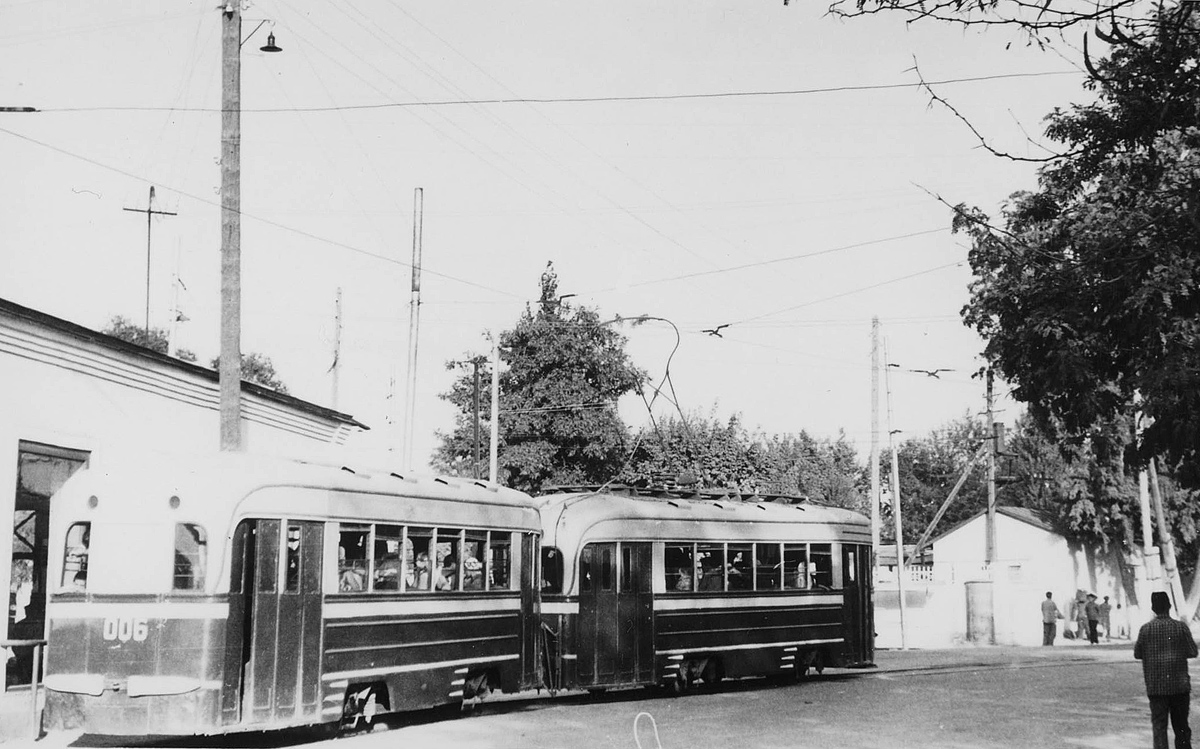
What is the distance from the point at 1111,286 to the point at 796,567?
8.31 metres

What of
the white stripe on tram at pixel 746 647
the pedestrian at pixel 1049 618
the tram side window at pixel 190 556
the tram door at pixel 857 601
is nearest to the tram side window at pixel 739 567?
the white stripe on tram at pixel 746 647

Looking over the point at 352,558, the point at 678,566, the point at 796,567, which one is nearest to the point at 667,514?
the point at 678,566

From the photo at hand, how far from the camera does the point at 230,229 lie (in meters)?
17.3

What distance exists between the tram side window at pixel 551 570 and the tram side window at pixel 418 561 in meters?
3.25

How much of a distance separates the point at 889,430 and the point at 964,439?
53.7m

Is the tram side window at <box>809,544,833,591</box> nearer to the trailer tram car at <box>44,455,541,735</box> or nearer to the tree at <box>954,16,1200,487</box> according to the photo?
the tree at <box>954,16,1200,487</box>

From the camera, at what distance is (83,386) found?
690 inches

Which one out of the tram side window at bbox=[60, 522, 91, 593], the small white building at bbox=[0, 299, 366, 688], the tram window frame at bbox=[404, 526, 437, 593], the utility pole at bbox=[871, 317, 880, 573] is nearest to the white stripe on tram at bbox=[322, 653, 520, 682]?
the tram window frame at bbox=[404, 526, 437, 593]

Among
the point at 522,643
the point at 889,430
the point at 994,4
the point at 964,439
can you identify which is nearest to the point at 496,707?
the point at 522,643

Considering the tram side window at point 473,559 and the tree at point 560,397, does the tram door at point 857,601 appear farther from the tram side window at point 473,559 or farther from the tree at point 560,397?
the tree at point 560,397

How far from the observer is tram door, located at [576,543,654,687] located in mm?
18547

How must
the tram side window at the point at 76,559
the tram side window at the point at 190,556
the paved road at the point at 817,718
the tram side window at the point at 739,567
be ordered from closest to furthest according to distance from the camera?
1. the tram side window at the point at 190,556
2. the tram side window at the point at 76,559
3. the paved road at the point at 817,718
4. the tram side window at the point at 739,567

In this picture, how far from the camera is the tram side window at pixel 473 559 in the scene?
53.5 ft

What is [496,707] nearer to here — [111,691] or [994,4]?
[111,691]
